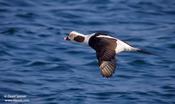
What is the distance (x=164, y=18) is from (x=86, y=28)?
2140mm

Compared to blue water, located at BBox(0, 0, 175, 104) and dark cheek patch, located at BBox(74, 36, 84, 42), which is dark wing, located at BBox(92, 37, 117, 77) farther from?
blue water, located at BBox(0, 0, 175, 104)

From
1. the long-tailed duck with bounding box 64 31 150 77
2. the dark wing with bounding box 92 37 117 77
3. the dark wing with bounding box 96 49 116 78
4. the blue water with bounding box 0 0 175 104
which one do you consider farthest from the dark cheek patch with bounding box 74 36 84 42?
the blue water with bounding box 0 0 175 104

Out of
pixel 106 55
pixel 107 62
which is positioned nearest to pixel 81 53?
pixel 106 55

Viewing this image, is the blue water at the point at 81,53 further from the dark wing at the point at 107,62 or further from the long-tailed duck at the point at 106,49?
the dark wing at the point at 107,62

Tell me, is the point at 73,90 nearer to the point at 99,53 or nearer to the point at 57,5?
the point at 99,53

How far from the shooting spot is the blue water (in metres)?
13.0

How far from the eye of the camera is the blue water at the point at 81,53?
13.0 meters

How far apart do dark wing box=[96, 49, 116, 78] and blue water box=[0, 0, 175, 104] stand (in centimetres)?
188

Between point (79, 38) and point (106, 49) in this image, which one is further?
point (79, 38)

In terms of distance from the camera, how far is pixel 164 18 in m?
17.4

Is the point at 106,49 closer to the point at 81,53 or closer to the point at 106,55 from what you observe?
the point at 106,55

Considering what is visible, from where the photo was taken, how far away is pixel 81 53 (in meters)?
14.9

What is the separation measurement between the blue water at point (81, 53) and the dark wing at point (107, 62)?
1.88m

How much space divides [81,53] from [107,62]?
4248mm
